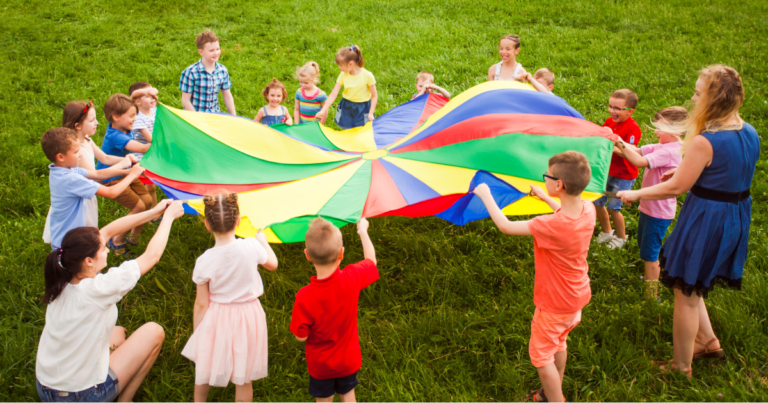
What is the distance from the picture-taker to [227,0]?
12039 millimetres

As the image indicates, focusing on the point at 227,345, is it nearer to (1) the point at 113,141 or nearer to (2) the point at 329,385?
(2) the point at 329,385

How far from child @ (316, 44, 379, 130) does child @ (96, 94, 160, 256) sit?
1.99 m

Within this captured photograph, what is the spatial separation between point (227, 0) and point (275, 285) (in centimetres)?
1035

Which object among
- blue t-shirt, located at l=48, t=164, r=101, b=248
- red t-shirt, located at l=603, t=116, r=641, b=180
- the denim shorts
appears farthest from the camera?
red t-shirt, located at l=603, t=116, r=641, b=180

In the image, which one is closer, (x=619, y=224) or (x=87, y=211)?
(x=87, y=211)

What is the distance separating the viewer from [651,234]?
3572 millimetres

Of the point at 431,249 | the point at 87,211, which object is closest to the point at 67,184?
the point at 87,211

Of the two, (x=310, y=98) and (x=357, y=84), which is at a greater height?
(x=357, y=84)

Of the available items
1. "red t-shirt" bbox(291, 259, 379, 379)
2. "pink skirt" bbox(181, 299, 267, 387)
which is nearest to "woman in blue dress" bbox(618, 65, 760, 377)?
"red t-shirt" bbox(291, 259, 379, 379)

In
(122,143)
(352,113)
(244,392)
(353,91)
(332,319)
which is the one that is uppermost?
(353,91)

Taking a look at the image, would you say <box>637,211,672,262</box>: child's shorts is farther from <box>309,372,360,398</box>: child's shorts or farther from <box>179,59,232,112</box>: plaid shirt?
<box>179,59,232,112</box>: plaid shirt

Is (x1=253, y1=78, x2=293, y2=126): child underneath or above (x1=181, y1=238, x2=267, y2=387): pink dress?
above

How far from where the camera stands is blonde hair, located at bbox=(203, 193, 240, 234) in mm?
2576

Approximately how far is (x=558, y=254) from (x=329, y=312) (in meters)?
1.21
